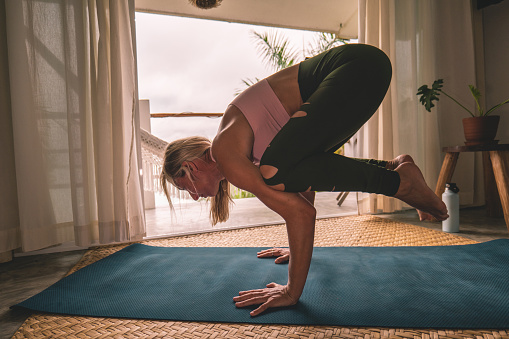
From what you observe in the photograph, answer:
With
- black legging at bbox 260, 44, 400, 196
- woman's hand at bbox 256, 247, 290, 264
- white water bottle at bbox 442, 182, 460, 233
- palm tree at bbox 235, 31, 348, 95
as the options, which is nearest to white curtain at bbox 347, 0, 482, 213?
white water bottle at bbox 442, 182, 460, 233

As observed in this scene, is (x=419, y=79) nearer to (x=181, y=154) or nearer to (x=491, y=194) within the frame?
(x=491, y=194)

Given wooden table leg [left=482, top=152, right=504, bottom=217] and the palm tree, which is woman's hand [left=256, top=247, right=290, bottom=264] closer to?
wooden table leg [left=482, top=152, right=504, bottom=217]

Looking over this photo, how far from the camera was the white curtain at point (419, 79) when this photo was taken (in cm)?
236

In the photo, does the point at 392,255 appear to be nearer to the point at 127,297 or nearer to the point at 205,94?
the point at 127,297

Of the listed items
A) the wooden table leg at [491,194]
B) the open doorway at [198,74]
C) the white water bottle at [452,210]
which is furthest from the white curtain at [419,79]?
the open doorway at [198,74]

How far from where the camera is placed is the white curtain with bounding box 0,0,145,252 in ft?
5.32

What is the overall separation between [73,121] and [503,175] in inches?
101

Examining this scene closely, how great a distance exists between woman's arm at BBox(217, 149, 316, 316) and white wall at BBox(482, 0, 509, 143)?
2675mm

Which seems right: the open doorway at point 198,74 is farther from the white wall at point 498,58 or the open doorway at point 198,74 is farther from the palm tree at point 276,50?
the white wall at point 498,58

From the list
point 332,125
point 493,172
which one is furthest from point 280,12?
point 332,125

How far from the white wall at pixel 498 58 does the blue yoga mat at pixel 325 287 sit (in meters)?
1.75

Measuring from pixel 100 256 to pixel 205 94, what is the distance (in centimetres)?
468

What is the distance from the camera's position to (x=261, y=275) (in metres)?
1.23

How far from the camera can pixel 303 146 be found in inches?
36.7
